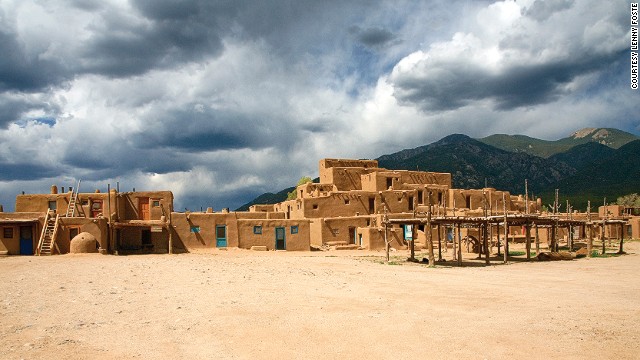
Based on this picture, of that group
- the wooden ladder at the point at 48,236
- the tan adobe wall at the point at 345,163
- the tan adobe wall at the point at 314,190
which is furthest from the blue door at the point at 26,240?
the tan adobe wall at the point at 345,163

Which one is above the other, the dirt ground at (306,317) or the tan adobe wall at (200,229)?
the tan adobe wall at (200,229)

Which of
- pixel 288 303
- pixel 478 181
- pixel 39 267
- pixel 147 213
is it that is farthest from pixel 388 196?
pixel 478 181

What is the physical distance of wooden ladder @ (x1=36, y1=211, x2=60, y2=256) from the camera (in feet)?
104

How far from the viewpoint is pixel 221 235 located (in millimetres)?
38531

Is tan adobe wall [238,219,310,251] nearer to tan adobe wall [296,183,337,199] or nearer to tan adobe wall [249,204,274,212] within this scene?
tan adobe wall [296,183,337,199]

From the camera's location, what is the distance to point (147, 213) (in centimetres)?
4019

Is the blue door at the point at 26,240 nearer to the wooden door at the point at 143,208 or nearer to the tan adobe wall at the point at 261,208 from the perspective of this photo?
the wooden door at the point at 143,208

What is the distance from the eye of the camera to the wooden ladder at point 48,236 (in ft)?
104

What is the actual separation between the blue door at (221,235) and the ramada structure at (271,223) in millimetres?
77

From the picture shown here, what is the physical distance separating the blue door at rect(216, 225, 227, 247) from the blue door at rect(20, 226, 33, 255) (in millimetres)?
12473

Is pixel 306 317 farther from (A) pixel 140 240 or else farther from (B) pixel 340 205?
(B) pixel 340 205

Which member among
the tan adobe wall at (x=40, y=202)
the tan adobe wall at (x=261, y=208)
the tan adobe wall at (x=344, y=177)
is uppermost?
the tan adobe wall at (x=344, y=177)

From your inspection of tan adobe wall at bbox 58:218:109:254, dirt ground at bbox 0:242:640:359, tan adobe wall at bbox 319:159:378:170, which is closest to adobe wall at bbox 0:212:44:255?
tan adobe wall at bbox 58:218:109:254

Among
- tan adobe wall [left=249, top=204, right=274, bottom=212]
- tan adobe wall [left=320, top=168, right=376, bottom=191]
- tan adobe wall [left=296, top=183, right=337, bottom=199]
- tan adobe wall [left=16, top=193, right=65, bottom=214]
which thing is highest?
tan adobe wall [left=320, top=168, right=376, bottom=191]
